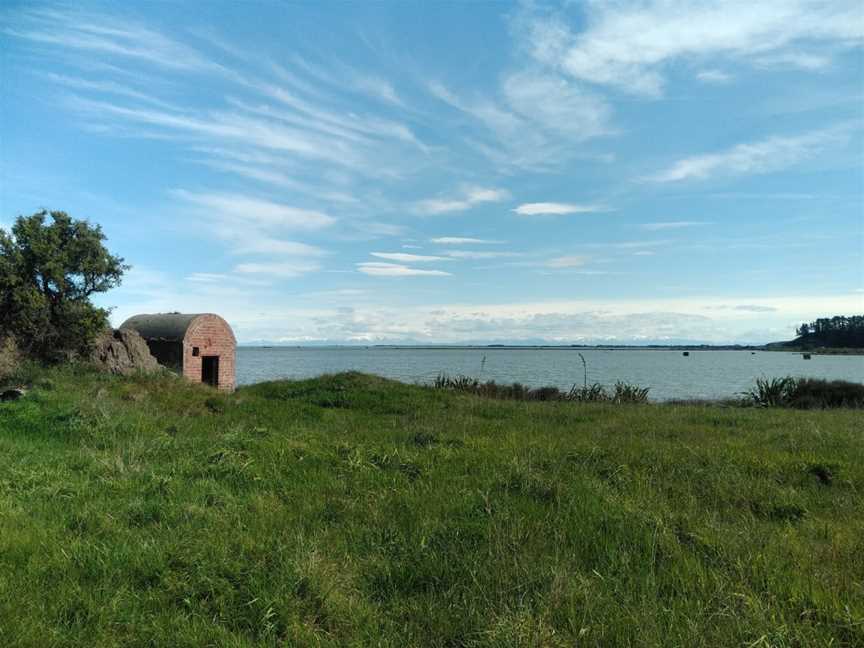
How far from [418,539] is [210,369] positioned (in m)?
20.9

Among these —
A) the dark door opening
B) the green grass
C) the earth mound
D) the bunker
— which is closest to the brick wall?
the bunker

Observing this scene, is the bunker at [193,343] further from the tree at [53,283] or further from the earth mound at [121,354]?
the tree at [53,283]

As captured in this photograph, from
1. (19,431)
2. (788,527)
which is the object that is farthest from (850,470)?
(19,431)

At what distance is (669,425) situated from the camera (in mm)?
13852

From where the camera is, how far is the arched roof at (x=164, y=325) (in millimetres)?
22578

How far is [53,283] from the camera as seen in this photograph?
17.7m

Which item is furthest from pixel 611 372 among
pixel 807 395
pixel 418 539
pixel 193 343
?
pixel 418 539

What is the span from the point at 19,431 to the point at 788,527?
12.1 metres

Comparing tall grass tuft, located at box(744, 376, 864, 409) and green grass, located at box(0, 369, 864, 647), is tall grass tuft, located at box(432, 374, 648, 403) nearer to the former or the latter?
tall grass tuft, located at box(744, 376, 864, 409)

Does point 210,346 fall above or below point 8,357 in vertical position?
above

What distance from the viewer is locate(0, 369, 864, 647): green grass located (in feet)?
13.7

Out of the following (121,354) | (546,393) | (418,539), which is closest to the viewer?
(418,539)

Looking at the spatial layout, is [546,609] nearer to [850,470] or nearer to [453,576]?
[453,576]

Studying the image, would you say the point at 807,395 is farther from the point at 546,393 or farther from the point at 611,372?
the point at 611,372
